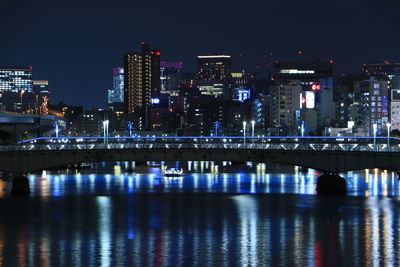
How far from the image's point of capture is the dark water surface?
71688 mm

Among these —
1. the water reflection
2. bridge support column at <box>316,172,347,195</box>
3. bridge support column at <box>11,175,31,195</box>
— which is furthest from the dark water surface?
bridge support column at <box>11,175,31,195</box>

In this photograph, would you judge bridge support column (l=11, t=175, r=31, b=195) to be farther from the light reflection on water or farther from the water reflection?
A: the water reflection

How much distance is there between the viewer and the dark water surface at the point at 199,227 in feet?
235

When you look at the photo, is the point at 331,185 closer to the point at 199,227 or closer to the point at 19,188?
the point at 199,227

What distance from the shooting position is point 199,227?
89438 millimetres

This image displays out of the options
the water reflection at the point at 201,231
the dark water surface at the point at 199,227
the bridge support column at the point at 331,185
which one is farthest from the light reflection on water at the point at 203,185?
the water reflection at the point at 201,231

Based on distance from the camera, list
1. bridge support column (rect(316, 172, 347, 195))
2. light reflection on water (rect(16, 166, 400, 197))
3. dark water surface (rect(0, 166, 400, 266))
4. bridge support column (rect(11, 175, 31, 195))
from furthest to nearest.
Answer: light reflection on water (rect(16, 166, 400, 197)), bridge support column (rect(11, 175, 31, 195)), bridge support column (rect(316, 172, 347, 195)), dark water surface (rect(0, 166, 400, 266))

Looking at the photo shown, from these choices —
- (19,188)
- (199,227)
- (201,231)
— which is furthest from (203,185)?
(201,231)

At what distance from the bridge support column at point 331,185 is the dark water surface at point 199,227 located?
1568mm

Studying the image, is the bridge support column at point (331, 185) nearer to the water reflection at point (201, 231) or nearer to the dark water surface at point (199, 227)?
the dark water surface at point (199, 227)

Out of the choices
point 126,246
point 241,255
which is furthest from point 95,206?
point 241,255

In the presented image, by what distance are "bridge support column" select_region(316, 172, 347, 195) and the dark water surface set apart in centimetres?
157

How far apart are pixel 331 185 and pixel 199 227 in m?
36.5

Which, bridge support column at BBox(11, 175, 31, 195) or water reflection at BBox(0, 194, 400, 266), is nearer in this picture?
water reflection at BBox(0, 194, 400, 266)
